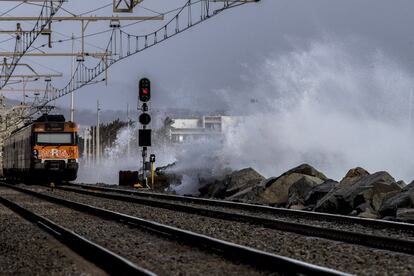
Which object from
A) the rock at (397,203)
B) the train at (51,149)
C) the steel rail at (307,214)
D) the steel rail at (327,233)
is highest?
the train at (51,149)

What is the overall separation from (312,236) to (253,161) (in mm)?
27427

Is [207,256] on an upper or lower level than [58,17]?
lower

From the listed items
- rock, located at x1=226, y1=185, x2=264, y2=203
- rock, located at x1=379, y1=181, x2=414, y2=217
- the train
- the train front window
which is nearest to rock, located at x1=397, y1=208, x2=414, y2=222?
rock, located at x1=379, y1=181, x2=414, y2=217

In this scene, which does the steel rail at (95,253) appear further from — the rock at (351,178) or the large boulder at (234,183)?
the large boulder at (234,183)

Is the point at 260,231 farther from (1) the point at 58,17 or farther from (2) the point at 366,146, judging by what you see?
(2) the point at 366,146

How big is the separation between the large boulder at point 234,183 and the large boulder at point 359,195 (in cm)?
885

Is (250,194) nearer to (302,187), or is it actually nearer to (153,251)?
(302,187)

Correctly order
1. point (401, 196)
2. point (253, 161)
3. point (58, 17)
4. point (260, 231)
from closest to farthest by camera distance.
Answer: point (260, 231) < point (401, 196) < point (58, 17) < point (253, 161)

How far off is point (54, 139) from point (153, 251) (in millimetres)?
28270

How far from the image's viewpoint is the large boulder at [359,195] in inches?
733

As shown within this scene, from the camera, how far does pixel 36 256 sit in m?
9.99

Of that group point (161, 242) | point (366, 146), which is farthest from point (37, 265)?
point (366, 146)

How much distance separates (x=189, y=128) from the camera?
18100 centimetres

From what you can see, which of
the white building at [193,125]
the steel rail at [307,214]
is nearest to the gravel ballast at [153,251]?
the steel rail at [307,214]
